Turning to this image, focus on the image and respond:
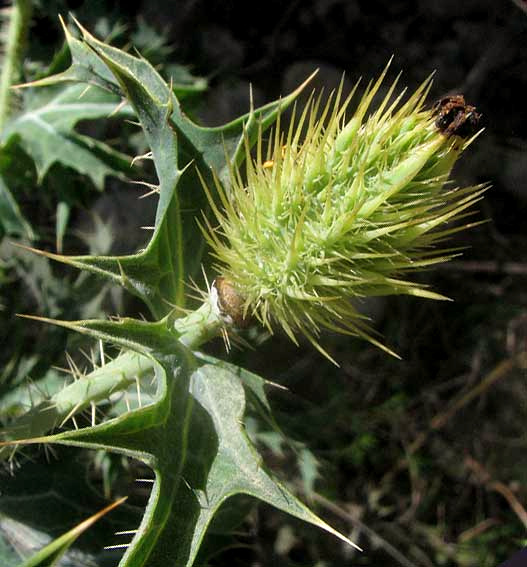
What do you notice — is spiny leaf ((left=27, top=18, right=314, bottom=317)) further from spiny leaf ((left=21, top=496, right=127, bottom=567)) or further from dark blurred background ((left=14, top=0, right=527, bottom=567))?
dark blurred background ((left=14, top=0, right=527, bottom=567))

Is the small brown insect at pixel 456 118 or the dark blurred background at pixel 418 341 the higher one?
the small brown insect at pixel 456 118

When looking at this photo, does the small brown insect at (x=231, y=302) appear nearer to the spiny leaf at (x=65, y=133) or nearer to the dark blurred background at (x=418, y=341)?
the spiny leaf at (x=65, y=133)

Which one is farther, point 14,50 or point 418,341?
point 418,341

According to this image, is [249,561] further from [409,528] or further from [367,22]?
[367,22]

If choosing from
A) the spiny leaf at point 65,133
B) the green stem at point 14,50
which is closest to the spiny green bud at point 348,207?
the spiny leaf at point 65,133

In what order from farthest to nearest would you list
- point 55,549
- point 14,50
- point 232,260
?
point 14,50 < point 232,260 < point 55,549

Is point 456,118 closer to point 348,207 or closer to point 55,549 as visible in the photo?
point 348,207

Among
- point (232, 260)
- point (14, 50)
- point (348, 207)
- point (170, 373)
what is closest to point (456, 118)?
point (348, 207)
